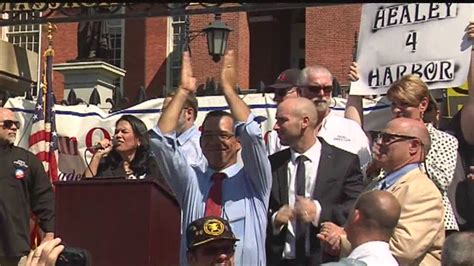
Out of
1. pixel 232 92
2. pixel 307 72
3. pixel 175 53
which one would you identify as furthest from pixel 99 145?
pixel 175 53

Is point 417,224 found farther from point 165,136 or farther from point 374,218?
point 165,136

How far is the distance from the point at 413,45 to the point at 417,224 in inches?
98.7

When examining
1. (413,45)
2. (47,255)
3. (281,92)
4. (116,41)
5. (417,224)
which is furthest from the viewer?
(116,41)

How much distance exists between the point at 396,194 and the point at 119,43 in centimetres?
2354

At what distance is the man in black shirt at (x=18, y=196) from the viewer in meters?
8.47

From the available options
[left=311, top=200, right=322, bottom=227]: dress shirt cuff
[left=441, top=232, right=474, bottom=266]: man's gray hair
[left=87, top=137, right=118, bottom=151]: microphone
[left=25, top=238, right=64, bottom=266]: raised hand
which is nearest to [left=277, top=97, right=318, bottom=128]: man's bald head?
[left=311, top=200, right=322, bottom=227]: dress shirt cuff

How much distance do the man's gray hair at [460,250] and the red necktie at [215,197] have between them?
6.23ft

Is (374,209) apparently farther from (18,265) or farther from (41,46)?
(41,46)

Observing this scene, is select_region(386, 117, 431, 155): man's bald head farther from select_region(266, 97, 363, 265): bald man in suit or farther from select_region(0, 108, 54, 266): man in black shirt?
select_region(0, 108, 54, 266): man in black shirt

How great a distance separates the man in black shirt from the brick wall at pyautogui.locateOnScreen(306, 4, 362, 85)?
15.5 meters

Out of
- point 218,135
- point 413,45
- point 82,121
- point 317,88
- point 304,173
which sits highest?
point 413,45

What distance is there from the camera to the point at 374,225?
5.52m

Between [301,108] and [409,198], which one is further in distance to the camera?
[301,108]

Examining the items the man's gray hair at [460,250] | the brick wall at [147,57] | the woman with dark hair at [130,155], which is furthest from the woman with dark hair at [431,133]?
the brick wall at [147,57]
